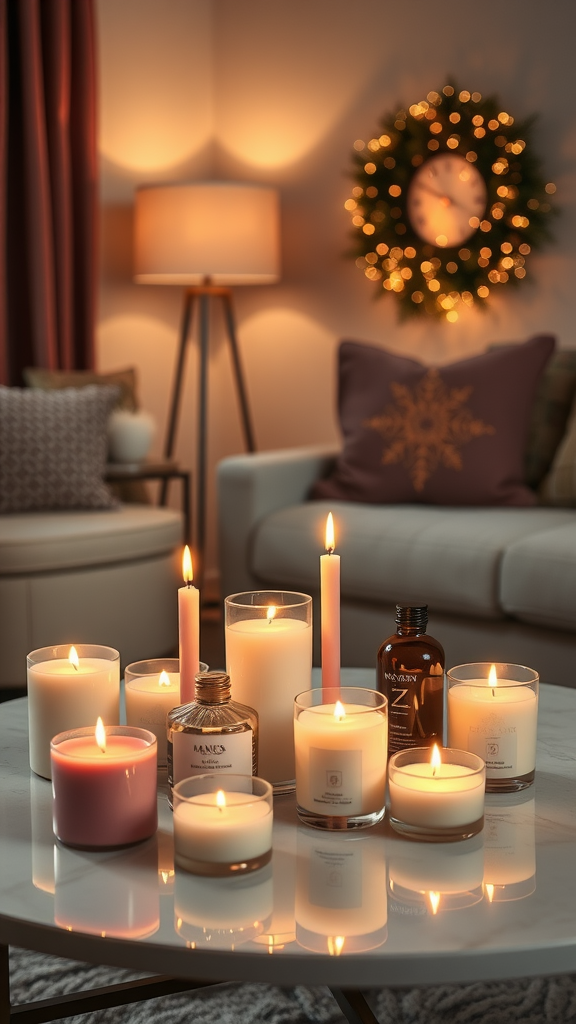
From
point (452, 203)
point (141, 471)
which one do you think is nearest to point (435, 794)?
point (141, 471)

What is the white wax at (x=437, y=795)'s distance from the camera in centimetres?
100

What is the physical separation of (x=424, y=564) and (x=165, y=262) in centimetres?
178

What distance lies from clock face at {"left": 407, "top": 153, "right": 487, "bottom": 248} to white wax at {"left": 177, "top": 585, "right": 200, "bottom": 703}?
2.91 meters

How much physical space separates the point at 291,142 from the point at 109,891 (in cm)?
390

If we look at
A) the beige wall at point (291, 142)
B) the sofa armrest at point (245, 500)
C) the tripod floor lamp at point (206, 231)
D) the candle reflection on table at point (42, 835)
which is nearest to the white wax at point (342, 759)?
the candle reflection on table at point (42, 835)

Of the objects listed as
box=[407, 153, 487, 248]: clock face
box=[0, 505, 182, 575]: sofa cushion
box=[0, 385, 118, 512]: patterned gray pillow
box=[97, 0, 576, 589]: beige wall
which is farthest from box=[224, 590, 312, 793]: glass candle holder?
box=[407, 153, 487, 248]: clock face

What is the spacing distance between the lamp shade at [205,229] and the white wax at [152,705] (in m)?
2.88

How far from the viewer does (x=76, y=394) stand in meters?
3.33

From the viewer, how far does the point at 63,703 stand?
1.19 meters

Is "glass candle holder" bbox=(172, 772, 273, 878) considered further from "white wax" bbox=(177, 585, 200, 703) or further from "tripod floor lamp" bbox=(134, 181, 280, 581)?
"tripod floor lamp" bbox=(134, 181, 280, 581)

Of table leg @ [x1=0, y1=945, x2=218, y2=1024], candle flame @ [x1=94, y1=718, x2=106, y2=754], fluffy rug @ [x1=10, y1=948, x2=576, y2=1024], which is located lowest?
fluffy rug @ [x1=10, y1=948, x2=576, y2=1024]

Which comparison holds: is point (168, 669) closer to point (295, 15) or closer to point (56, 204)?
point (56, 204)

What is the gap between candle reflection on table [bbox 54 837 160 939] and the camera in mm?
854

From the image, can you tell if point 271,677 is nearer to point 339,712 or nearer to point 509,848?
point 339,712
